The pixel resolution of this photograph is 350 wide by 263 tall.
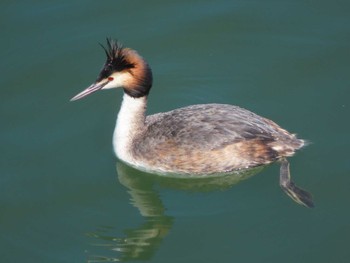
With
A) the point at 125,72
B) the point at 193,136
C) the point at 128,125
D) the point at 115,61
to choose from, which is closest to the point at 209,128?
the point at 193,136

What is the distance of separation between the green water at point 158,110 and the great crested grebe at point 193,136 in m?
0.23

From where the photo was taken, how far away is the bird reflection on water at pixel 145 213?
7.46 m

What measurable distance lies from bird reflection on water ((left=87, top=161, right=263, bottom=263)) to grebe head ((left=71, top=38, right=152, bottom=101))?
40.0 inches

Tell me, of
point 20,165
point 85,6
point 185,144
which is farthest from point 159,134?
point 85,6

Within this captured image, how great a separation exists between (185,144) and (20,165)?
201cm

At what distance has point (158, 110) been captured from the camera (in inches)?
369

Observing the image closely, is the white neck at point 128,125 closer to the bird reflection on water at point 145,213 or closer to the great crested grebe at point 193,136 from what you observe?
the great crested grebe at point 193,136

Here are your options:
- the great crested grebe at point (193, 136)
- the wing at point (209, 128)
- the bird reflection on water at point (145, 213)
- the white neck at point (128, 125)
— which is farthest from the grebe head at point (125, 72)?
the bird reflection on water at point (145, 213)

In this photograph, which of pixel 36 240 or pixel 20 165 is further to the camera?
pixel 20 165

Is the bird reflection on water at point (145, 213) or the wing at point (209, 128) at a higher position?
the wing at point (209, 128)

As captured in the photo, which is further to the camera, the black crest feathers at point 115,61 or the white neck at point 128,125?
the white neck at point 128,125

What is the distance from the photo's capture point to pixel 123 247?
24.6 ft

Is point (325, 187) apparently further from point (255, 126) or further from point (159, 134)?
point (159, 134)

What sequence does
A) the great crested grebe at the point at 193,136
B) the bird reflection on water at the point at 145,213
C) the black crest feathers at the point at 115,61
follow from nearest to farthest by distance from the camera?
the bird reflection on water at the point at 145,213 < the black crest feathers at the point at 115,61 < the great crested grebe at the point at 193,136
